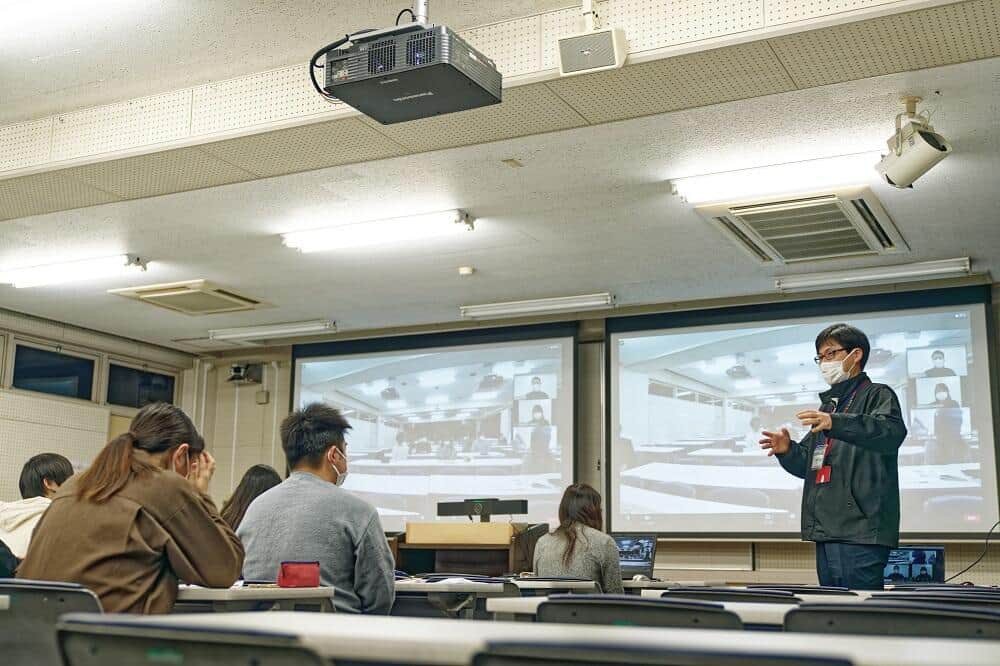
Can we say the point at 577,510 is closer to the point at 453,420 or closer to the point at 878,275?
the point at 878,275

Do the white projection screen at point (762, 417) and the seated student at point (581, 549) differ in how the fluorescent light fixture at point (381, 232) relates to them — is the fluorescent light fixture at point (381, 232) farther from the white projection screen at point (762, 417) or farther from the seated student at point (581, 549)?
the white projection screen at point (762, 417)

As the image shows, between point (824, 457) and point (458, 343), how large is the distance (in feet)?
18.7

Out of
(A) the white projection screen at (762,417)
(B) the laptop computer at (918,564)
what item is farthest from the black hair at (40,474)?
(A) the white projection screen at (762,417)

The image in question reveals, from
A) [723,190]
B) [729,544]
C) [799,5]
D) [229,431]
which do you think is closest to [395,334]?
[229,431]

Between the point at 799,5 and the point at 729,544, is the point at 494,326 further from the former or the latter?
the point at 799,5

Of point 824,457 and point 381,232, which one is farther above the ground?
point 381,232

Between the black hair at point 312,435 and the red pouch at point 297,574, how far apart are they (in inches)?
21.2

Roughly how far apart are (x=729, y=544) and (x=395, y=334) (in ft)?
11.1

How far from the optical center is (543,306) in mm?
8180

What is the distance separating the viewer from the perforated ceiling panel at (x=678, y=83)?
3965 mm

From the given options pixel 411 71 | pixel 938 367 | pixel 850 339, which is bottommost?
pixel 850 339

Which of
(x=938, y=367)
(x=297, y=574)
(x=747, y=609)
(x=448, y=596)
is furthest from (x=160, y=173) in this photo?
(x=938, y=367)

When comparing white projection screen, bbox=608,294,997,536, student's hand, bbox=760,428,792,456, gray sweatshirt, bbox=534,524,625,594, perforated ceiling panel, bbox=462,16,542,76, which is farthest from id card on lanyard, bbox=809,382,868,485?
white projection screen, bbox=608,294,997,536

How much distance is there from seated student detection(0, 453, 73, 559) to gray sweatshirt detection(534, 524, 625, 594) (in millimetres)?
2169
